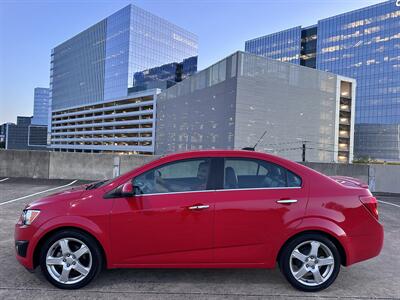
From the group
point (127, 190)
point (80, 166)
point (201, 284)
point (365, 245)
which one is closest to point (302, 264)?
point (365, 245)

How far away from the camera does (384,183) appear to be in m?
11.6

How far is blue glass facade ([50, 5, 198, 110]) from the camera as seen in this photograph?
352ft

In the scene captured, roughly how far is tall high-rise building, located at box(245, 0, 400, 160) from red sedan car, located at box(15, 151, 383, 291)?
97518 millimetres

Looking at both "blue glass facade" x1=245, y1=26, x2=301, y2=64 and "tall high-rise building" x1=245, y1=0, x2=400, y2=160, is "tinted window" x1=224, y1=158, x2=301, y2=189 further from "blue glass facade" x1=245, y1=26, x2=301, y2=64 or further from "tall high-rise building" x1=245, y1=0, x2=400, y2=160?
"blue glass facade" x1=245, y1=26, x2=301, y2=64

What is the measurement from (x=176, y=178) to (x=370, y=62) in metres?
106

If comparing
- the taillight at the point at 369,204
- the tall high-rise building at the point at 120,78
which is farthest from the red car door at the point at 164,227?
the tall high-rise building at the point at 120,78

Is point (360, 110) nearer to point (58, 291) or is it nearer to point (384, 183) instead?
point (384, 183)

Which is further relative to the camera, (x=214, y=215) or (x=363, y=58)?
(x=363, y=58)

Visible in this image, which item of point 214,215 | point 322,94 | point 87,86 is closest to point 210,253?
point 214,215

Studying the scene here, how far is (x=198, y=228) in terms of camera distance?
3404 mm

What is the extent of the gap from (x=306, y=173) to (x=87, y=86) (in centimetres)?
13364

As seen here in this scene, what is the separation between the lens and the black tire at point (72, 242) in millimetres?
3395

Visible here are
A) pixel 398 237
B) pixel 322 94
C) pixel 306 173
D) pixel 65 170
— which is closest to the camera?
pixel 306 173

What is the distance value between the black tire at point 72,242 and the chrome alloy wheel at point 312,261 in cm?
214
